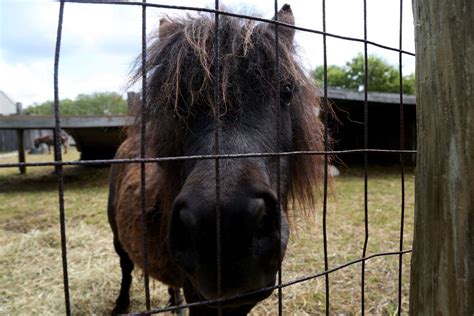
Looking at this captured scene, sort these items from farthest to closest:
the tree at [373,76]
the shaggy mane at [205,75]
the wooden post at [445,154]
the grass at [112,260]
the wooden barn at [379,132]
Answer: the tree at [373,76] < the wooden barn at [379,132] < the grass at [112,260] < the shaggy mane at [205,75] < the wooden post at [445,154]

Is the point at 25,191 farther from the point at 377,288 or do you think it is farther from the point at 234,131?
the point at 234,131

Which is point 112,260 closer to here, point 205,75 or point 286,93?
point 286,93

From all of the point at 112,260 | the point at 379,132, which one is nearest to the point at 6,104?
the point at 379,132

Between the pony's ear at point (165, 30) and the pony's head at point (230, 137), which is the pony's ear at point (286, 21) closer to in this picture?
the pony's head at point (230, 137)

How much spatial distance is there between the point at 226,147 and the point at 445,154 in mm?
675

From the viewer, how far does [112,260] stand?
437cm

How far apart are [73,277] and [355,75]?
44.0 meters

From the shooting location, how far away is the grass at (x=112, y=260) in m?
3.23

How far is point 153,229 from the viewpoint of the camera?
7.39 ft

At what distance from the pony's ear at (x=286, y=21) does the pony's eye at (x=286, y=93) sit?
241mm

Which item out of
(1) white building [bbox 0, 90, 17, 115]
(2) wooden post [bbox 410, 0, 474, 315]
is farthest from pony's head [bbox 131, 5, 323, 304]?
(1) white building [bbox 0, 90, 17, 115]


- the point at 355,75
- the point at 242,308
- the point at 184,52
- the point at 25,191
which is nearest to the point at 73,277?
the point at 242,308

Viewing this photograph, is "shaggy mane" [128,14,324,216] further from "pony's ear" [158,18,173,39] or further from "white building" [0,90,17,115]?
"white building" [0,90,17,115]

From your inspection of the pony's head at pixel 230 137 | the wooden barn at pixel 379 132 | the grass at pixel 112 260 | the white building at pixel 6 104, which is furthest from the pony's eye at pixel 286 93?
the white building at pixel 6 104
